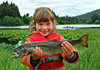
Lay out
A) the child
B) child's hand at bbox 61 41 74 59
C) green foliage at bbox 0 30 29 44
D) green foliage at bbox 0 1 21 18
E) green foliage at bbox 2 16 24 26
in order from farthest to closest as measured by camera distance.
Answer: green foliage at bbox 0 1 21 18
green foliage at bbox 2 16 24 26
green foliage at bbox 0 30 29 44
the child
child's hand at bbox 61 41 74 59

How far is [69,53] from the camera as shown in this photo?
2551 millimetres

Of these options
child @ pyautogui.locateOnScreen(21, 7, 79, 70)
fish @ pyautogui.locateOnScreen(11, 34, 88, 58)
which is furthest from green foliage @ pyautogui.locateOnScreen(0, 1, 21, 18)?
fish @ pyautogui.locateOnScreen(11, 34, 88, 58)

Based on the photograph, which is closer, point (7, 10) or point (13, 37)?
point (13, 37)

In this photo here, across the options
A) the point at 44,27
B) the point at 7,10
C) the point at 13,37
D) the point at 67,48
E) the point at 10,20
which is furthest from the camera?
the point at 7,10

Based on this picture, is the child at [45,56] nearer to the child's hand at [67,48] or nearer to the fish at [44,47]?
the child's hand at [67,48]

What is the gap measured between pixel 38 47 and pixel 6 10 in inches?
2673

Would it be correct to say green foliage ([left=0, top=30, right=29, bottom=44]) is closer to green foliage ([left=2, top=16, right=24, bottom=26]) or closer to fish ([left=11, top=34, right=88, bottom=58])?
fish ([left=11, top=34, right=88, bottom=58])

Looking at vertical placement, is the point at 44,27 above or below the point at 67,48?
above

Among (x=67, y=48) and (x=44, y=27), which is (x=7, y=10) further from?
(x=67, y=48)

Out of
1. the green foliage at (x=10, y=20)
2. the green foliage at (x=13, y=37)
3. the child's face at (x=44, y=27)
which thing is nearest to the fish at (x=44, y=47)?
the child's face at (x=44, y=27)

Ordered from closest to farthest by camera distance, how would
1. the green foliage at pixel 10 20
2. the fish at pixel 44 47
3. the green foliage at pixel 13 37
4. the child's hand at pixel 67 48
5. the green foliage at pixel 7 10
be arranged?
the fish at pixel 44 47, the child's hand at pixel 67 48, the green foliage at pixel 13 37, the green foliage at pixel 10 20, the green foliage at pixel 7 10

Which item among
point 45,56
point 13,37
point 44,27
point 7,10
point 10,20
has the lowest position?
point 13,37

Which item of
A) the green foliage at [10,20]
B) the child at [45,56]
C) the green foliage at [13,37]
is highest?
the green foliage at [10,20]

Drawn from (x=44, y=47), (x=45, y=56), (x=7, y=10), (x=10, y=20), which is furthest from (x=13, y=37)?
(x=7, y=10)
